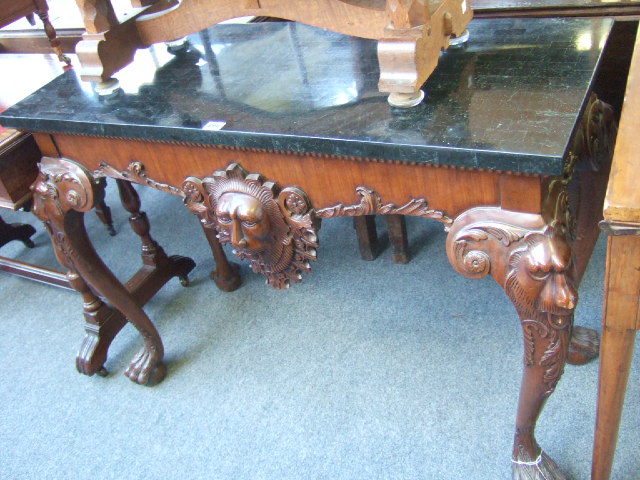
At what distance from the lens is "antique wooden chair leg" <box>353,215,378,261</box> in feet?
5.68

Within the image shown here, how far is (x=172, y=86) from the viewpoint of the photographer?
113 centimetres

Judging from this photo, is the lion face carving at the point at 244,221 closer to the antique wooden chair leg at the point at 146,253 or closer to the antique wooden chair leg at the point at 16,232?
the antique wooden chair leg at the point at 146,253

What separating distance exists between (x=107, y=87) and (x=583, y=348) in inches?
42.8

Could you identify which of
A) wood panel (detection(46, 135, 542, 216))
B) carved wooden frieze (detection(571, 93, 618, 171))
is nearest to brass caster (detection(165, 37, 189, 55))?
wood panel (detection(46, 135, 542, 216))

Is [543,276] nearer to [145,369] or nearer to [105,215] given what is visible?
[145,369]

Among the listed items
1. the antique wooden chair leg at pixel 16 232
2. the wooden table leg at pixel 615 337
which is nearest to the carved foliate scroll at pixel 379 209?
the wooden table leg at pixel 615 337

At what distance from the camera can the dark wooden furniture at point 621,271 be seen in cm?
68

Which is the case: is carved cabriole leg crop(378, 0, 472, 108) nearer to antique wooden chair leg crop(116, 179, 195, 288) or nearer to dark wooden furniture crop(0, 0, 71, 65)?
antique wooden chair leg crop(116, 179, 195, 288)

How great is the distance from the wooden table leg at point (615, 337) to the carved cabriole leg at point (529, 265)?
0.19 feet

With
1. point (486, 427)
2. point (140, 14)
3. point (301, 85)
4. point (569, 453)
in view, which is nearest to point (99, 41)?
point (140, 14)

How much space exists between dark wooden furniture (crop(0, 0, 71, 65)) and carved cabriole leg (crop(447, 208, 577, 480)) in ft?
6.40

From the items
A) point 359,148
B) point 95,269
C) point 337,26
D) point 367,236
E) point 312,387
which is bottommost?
point 312,387

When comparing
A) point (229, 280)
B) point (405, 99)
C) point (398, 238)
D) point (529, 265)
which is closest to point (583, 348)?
point (398, 238)

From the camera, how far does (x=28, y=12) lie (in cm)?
242
